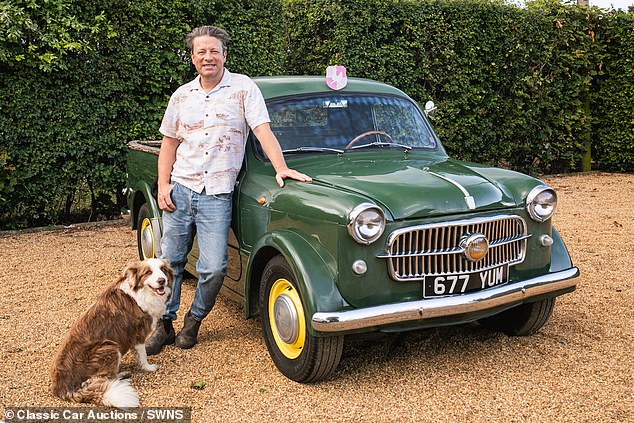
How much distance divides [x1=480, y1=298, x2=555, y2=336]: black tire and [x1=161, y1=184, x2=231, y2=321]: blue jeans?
199 cm

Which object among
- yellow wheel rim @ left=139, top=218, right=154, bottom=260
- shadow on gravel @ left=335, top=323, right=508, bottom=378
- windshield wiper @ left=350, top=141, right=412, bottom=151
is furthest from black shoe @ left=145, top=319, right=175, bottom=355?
windshield wiper @ left=350, top=141, right=412, bottom=151

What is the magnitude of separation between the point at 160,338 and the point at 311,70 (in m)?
7.22

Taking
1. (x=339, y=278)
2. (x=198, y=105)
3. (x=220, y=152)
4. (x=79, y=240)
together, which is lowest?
(x=79, y=240)

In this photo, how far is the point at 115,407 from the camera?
3.68 metres

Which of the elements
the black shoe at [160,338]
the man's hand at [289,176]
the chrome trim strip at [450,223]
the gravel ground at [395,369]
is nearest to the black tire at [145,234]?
the gravel ground at [395,369]

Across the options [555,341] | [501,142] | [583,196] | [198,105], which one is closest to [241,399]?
[198,105]

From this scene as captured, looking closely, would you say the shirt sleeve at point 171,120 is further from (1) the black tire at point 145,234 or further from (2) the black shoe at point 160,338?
(1) the black tire at point 145,234

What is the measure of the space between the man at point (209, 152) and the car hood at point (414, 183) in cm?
42

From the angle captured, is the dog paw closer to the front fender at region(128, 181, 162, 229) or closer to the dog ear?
the dog ear

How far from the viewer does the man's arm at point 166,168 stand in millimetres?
4613

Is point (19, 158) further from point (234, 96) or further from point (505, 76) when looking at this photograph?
point (505, 76)

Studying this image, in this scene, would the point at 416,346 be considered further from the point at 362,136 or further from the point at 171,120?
the point at 171,120

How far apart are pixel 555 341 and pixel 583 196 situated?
6961mm

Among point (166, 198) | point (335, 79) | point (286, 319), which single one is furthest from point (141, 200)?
point (286, 319)
